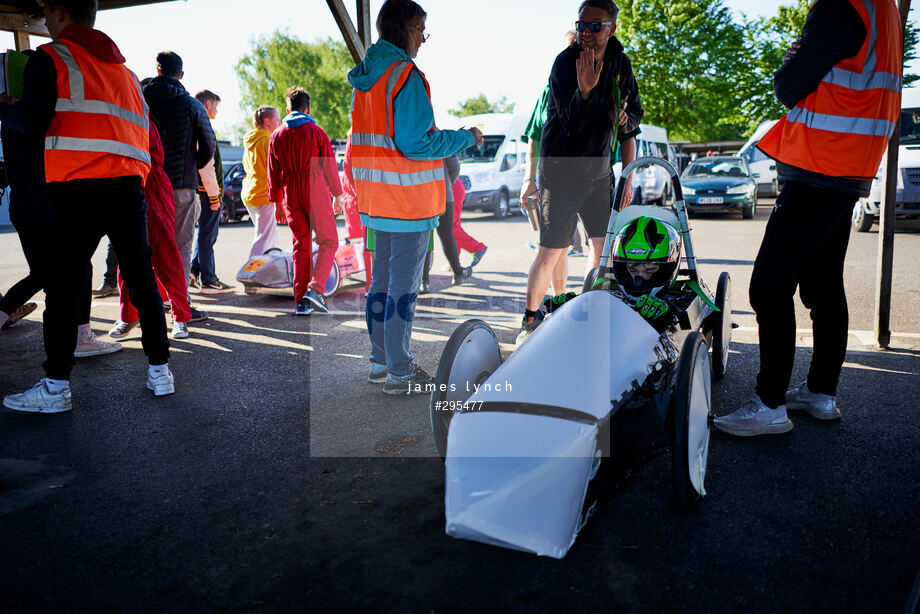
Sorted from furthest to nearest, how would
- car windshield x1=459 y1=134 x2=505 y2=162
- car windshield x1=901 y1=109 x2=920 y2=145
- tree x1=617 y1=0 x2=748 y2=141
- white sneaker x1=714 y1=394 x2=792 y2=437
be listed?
tree x1=617 y1=0 x2=748 y2=141, car windshield x1=459 y1=134 x2=505 y2=162, car windshield x1=901 y1=109 x2=920 y2=145, white sneaker x1=714 y1=394 x2=792 y2=437

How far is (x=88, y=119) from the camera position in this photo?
10.7ft

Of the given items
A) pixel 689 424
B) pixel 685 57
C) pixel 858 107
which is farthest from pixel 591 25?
pixel 685 57

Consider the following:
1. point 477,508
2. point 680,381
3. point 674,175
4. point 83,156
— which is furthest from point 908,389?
point 83,156

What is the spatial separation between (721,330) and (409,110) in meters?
2.15

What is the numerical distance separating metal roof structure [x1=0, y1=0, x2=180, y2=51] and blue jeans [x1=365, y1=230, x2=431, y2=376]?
6.69 meters

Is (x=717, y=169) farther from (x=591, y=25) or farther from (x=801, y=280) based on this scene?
(x=801, y=280)

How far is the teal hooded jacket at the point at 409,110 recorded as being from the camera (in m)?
3.29

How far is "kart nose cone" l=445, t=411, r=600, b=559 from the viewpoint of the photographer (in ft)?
5.84

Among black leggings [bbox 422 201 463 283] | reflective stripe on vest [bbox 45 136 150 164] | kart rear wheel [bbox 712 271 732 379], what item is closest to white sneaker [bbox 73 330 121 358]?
reflective stripe on vest [bbox 45 136 150 164]

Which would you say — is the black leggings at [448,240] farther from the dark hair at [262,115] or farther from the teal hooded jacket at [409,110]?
the teal hooded jacket at [409,110]

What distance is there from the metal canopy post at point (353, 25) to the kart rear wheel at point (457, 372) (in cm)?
402

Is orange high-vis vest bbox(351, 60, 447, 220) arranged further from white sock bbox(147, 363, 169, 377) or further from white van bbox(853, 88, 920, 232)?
white van bbox(853, 88, 920, 232)

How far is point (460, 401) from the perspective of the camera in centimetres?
251

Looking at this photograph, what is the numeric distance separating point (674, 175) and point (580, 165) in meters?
0.88
